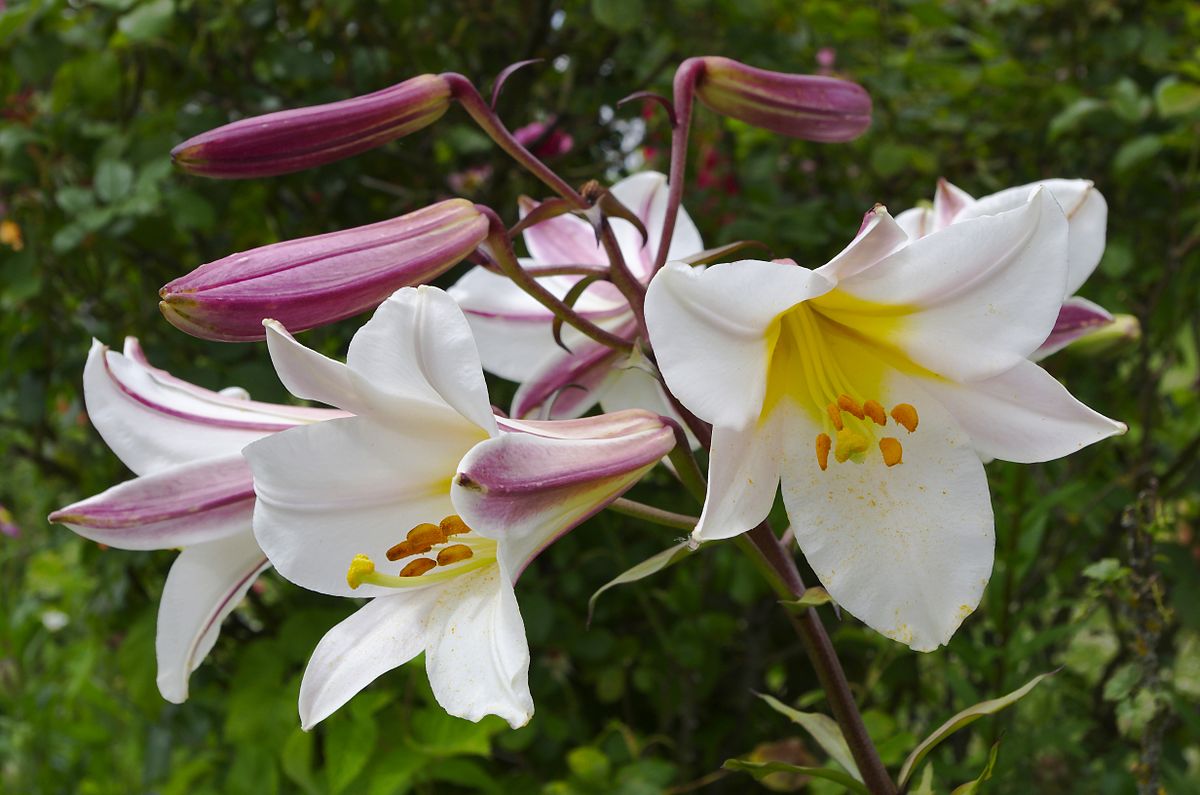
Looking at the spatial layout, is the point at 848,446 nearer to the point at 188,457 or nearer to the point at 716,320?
the point at 716,320

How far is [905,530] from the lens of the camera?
703 millimetres

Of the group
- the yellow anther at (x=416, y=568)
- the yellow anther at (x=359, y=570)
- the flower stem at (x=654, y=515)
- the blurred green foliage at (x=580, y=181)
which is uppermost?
the yellow anther at (x=359, y=570)

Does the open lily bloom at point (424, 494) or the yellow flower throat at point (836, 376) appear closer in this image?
the open lily bloom at point (424, 494)

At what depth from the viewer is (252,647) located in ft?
5.58

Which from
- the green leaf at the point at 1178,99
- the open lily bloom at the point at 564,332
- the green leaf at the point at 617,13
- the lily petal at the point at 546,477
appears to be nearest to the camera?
the lily petal at the point at 546,477

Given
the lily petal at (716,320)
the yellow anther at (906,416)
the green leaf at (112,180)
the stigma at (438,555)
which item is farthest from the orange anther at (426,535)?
the green leaf at (112,180)

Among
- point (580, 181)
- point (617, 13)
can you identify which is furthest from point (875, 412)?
point (580, 181)

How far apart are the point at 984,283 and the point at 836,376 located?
0.15 m

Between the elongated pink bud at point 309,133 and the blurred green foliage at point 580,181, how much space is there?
77 cm

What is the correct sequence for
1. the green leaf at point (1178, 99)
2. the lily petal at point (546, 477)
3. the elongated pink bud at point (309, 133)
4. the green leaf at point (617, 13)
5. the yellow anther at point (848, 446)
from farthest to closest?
the green leaf at point (1178, 99), the green leaf at point (617, 13), the elongated pink bud at point (309, 133), the yellow anther at point (848, 446), the lily petal at point (546, 477)

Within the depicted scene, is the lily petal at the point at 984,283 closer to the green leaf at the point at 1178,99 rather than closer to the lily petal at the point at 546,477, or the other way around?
the lily petal at the point at 546,477

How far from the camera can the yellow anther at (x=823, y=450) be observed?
721 millimetres

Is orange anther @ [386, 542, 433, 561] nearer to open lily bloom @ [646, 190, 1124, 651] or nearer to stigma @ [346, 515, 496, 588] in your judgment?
stigma @ [346, 515, 496, 588]

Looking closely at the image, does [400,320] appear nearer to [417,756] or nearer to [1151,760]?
[1151,760]
